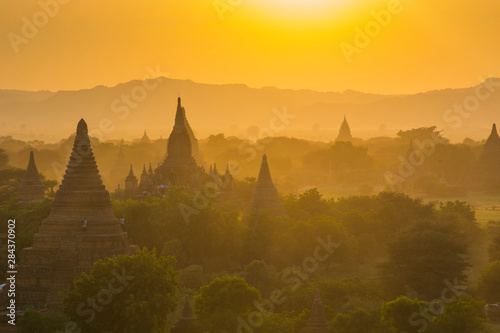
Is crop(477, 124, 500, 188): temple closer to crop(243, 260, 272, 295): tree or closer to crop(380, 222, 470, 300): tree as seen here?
crop(380, 222, 470, 300): tree

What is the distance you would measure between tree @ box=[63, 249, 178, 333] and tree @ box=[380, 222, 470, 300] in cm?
1473

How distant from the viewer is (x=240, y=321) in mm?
39938

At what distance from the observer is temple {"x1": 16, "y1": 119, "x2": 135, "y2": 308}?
150 ft

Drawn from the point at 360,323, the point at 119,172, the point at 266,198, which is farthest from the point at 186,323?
the point at 119,172

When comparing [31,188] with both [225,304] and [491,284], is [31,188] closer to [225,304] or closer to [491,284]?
[225,304]

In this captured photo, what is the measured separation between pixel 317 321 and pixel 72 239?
12.8m

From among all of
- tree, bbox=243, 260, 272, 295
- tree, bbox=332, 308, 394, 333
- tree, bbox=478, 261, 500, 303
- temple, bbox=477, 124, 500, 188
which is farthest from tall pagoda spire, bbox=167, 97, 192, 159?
temple, bbox=477, 124, 500, 188

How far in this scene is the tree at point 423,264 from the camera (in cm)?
5128

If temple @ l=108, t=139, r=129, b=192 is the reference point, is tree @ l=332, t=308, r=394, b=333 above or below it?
below

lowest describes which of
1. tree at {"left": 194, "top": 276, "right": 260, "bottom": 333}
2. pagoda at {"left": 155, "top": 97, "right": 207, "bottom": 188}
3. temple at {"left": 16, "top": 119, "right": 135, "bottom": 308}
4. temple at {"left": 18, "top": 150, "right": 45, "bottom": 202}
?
tree at {"left": 194, "top": 276, "right": 260, "bottom": 333}

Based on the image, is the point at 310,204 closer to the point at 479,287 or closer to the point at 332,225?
the point at 332,225

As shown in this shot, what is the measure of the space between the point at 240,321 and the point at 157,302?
10.9 ft

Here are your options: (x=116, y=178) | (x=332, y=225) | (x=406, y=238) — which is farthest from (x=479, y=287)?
(x=116, y=178)

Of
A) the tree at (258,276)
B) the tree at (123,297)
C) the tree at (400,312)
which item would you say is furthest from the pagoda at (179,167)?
the tree at (400,312)
